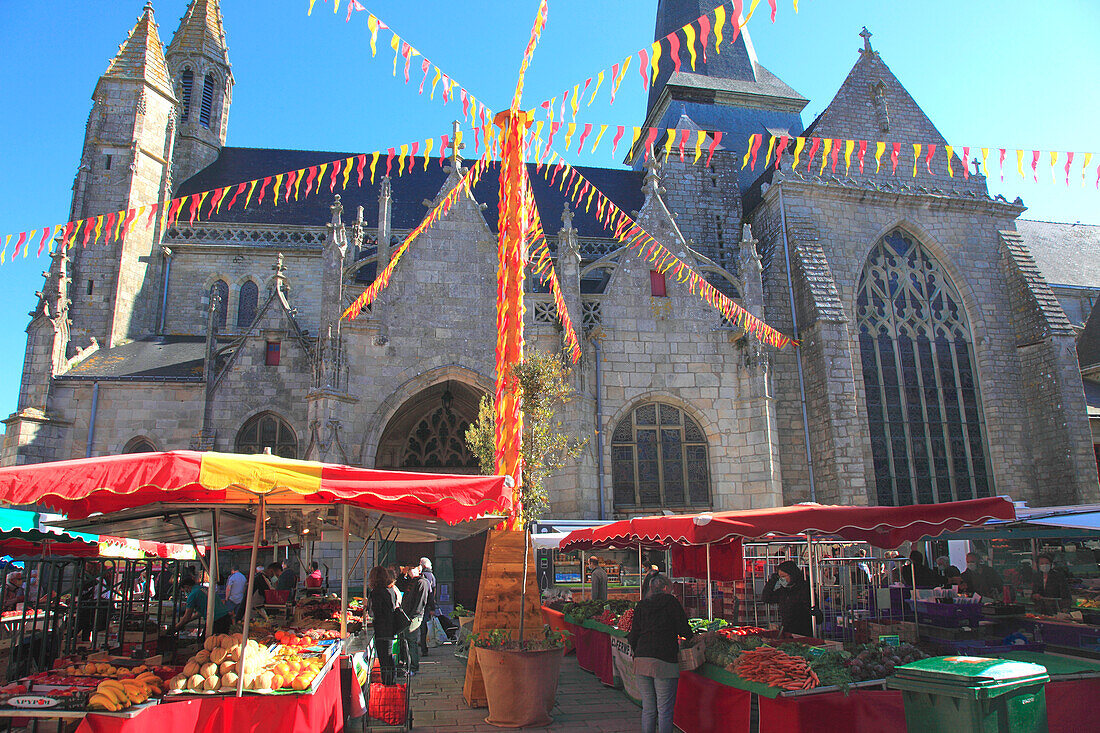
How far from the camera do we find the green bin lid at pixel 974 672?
3.61m

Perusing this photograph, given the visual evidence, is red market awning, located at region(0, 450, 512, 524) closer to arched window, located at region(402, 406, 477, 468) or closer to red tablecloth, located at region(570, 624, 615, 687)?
red tablecloth, located at region(570, 624, 615, 687)

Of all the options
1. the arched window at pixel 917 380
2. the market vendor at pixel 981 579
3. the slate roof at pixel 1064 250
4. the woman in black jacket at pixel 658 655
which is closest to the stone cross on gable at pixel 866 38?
the arched window at pixel 917 380

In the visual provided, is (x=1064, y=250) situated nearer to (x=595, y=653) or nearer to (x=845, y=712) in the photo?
(x=595, y=653)

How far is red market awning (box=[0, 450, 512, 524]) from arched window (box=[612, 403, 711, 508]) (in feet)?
29.2

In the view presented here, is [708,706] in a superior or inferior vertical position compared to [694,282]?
inferior

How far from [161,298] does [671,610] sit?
1814 cm

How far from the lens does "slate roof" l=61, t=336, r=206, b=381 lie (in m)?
15.3

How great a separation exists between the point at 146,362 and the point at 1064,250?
3034cm

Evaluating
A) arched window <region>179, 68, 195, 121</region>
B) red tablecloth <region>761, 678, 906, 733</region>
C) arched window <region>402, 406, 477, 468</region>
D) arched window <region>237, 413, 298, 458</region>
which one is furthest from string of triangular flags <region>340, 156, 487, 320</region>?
arched window <region>179, 68, 195, 121</region>

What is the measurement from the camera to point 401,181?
879 inches

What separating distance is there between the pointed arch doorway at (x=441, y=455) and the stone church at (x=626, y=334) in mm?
69

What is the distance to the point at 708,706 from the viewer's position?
5.88m

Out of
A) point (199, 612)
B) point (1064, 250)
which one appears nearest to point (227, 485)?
point (199, 612)

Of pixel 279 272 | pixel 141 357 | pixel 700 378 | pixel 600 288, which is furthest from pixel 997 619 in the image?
pixel 141 357
